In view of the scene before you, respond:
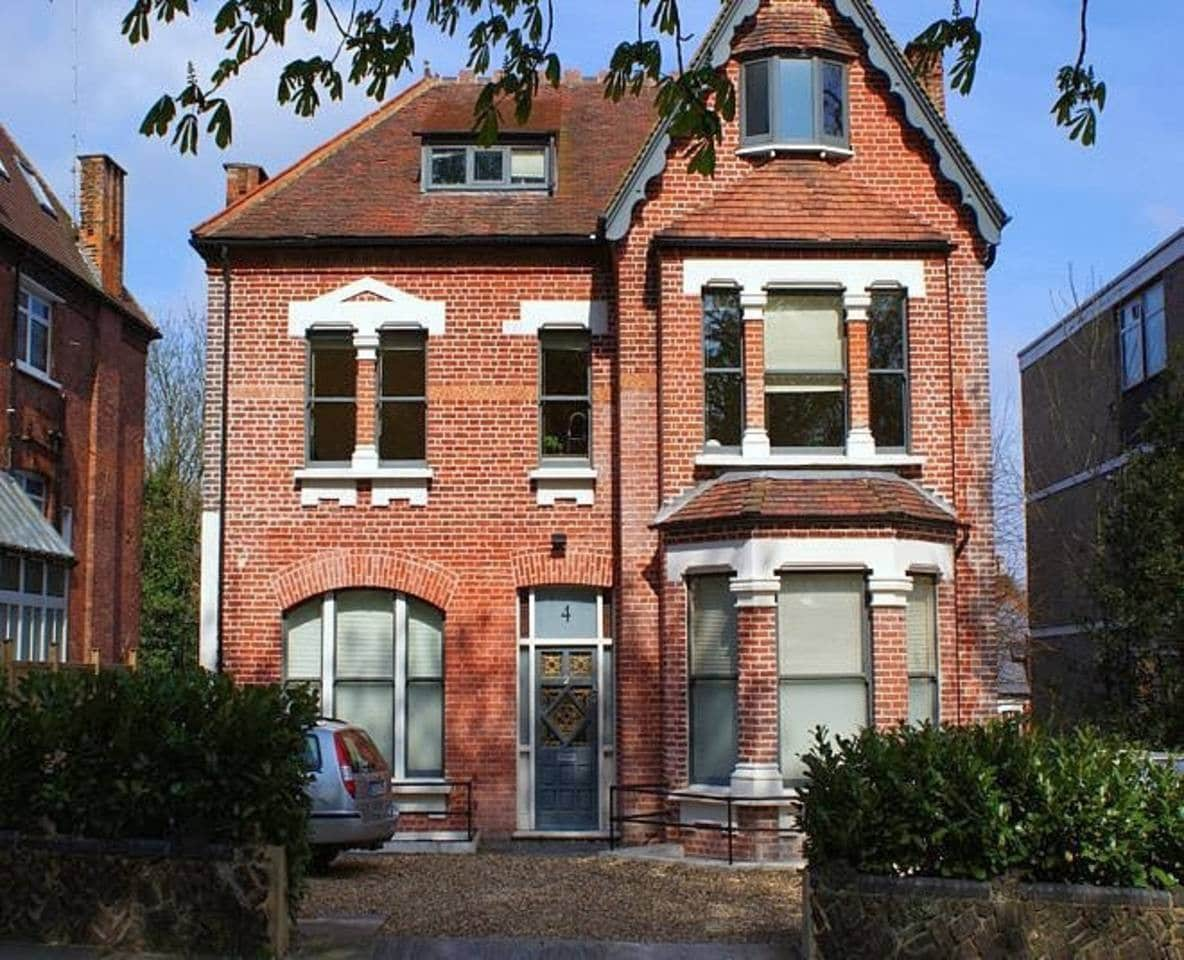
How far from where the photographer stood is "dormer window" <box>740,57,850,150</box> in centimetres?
1958

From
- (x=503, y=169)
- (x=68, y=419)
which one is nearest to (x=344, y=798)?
(x=503, y=169)

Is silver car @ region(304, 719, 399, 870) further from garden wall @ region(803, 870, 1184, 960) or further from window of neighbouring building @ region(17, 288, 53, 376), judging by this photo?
window of neighbouring building @ region(17, 288, 53, 376)

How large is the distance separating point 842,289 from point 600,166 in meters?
4.40

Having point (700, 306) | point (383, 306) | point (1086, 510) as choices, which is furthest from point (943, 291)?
point (1086, 510)

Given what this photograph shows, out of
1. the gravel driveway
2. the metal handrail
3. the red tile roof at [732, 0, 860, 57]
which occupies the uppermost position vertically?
the red tile roof at [732, 0, 860, 57]

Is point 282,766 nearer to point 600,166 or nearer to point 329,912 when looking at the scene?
point 329,912

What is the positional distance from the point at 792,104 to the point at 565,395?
4445 mm

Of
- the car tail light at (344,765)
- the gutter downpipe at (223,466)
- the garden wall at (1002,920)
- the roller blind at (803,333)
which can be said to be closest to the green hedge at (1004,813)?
the garden wall at (1002,920)

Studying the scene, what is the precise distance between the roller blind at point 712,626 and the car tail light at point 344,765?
4.13 metres

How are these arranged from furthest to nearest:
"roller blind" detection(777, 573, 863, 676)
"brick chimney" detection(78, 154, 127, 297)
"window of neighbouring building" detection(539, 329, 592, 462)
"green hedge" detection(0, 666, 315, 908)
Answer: "brick chimney" detection(78, 154, 127, 297), "window of neighbouring building" detection(539, 329, 592, 462), "roller blind" detection(777, 573, 863, 676), "green hedge" detection(0, 666, 315, 908)

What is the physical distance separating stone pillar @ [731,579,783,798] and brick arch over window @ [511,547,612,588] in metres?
2.42

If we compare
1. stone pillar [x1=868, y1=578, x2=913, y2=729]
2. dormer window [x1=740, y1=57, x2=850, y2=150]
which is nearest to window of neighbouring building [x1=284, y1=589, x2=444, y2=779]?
stone pillar [x1=868, y1=578, x2=913, y2=729]

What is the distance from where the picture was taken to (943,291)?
1941 cm

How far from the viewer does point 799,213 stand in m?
19.2
